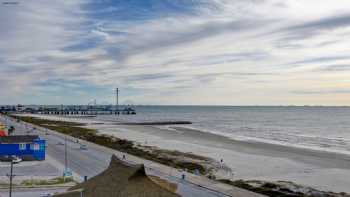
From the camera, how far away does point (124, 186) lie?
13477 millimetres

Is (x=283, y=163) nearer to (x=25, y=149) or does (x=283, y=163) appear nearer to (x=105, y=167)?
(x=105, y=167)

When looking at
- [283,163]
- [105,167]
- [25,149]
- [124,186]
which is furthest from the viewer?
[283,163]

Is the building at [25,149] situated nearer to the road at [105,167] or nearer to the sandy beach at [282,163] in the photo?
the road at [105,167]

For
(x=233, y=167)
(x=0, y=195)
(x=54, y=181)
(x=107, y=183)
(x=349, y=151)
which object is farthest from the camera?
(x=349, y=151)

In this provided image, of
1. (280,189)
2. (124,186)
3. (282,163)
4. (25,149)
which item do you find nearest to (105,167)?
(25,149)

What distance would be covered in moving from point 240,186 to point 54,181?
41.1ft

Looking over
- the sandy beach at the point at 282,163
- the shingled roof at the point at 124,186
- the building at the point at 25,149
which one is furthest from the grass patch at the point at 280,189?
the building at the point at 25,149

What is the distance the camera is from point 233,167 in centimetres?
3706

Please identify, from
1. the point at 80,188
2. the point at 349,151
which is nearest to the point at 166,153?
the point at 349,151

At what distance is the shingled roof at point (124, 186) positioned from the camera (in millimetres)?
13320

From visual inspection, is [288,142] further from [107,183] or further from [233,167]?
[107,183]

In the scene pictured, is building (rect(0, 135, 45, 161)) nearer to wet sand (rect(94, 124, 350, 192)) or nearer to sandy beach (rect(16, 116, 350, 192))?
sandy beach (rect(16, 116, 350, 192))

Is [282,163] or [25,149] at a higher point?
[25,149]

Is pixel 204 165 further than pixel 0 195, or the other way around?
pixel 204 165
